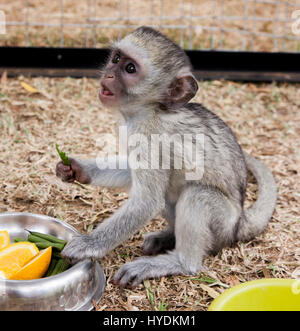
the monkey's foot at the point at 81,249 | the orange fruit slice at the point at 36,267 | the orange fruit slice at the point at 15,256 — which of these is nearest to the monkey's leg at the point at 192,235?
the monkey's foot at the point at 81,249

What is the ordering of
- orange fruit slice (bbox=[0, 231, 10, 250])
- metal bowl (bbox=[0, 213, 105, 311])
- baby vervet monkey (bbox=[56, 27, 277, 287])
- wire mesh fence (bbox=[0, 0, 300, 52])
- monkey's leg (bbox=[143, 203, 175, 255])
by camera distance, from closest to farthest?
metal bowl (bbox=[0, 213, 105, 311]) < orange fruit slice (bbox=[0, 231, 10, 250]) < baby vervet monkey (bbox=[56, 27, 277, 287]) < monkey's leg (bbox=[143, 203, 175, 255]) < wire mesh fence (bbox=[0, 0, 300, 52])

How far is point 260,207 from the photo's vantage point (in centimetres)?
500

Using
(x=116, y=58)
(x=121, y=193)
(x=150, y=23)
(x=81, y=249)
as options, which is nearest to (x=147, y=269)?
(x=81, y=249)

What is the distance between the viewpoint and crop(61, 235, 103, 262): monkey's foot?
3.87 metres

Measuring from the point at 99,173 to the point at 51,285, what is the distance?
1.47 metres

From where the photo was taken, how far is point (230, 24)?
954cm

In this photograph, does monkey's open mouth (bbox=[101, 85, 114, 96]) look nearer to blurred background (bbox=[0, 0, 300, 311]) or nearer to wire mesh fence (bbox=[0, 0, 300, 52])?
blurred background (bbox=[0, 0, 300, 311])

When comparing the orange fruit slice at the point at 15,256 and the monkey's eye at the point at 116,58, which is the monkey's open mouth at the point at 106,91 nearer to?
the monkey's eye at the point at 116,58

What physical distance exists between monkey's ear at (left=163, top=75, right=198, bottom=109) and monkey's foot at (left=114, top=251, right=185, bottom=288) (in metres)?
1.28

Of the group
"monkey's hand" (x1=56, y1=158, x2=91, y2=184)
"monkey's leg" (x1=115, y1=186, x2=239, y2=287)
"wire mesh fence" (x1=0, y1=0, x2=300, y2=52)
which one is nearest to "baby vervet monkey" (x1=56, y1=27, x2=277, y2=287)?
"monkey's leg" (x1=115, y1=186, x2=239, y2=287)

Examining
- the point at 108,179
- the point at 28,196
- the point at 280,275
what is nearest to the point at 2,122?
the point at 28,196

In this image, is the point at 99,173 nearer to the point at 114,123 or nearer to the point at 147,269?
the point at 147,269

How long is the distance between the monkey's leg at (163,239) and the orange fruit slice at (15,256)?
1.12m

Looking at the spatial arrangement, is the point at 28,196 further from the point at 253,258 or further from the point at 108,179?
the point at 253,258
